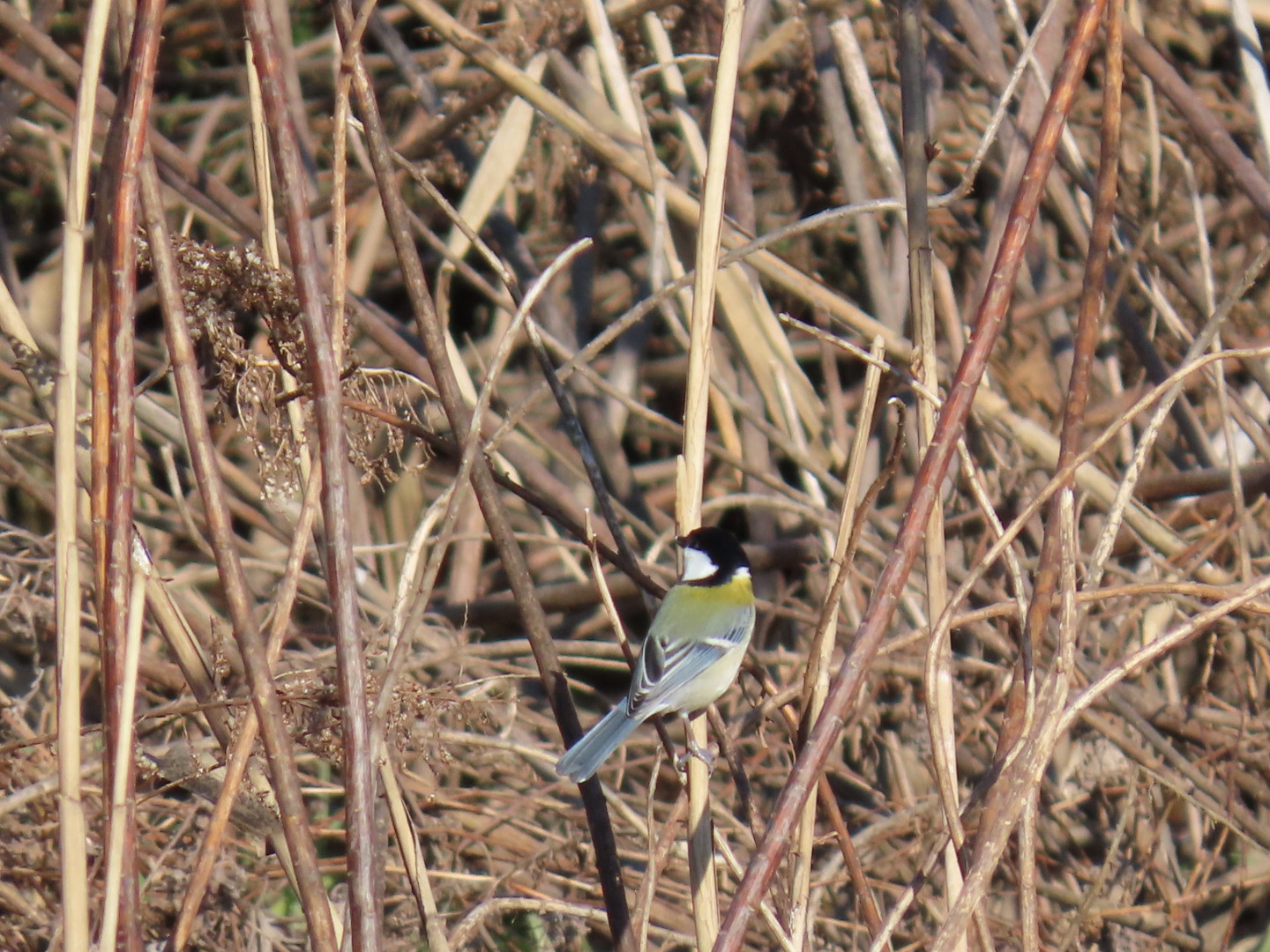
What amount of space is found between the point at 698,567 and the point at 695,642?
0.18m

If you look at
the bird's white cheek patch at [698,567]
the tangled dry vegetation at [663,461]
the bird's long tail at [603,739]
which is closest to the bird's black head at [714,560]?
the bird's white cheek patch at [698,567]

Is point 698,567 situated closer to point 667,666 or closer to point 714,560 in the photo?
point 714,560

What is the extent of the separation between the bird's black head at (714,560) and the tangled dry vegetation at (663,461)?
0.51 ft

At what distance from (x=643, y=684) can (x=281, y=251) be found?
1.40 m

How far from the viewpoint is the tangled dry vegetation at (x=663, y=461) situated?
75.4 inches

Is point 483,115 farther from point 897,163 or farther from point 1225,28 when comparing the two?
point 1225,28

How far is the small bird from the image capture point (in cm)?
280

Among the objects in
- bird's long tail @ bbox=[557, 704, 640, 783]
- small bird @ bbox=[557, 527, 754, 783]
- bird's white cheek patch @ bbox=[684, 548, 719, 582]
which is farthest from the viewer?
bird's white cheek patch @ bbox=[684, 548, 719, 582]

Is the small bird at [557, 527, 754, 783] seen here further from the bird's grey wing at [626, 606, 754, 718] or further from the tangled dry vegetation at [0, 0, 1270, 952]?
the tangled dry vegetation at [0, 0, 1270, 952]

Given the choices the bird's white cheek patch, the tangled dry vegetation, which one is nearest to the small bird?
the bird's white cheek patch

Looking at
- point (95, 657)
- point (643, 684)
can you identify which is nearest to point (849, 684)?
point (643, 684)

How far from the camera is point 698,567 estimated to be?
315cm

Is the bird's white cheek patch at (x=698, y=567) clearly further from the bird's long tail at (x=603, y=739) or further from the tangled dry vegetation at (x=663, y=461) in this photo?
the bird's long tail at (x=603, y=739)

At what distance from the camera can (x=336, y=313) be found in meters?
1.33
